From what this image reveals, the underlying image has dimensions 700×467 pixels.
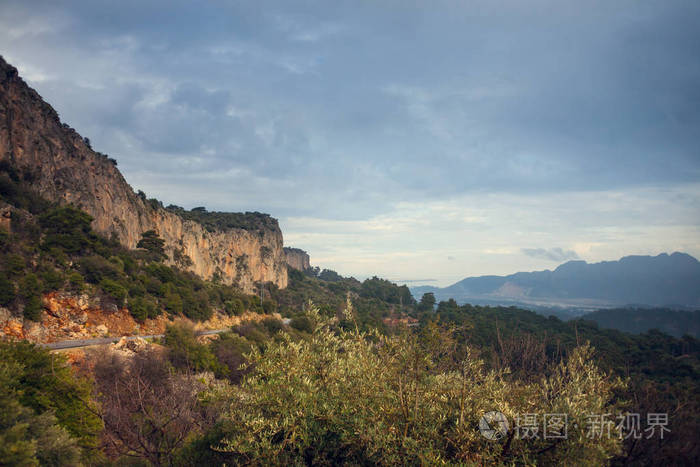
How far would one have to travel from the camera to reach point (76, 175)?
40469mm

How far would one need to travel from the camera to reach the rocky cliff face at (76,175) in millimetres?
34031

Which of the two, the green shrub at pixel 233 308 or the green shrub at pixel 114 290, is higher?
the green shrub at pixel 114 290

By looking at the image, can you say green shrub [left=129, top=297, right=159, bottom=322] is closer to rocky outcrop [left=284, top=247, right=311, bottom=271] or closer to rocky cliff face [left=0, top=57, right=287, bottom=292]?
rocky cliff face [left=0, top=57, right=287, bottom=292]

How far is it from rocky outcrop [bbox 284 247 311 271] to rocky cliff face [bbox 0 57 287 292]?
81.6m

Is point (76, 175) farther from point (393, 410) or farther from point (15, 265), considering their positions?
point (393, 410)

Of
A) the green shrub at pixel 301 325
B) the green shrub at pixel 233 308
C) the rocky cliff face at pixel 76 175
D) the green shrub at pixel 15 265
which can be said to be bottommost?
the green shrub at pixel 301 325

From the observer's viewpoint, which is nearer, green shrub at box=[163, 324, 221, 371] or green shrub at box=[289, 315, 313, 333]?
green shrub at box=[163, 324, 221, 371]

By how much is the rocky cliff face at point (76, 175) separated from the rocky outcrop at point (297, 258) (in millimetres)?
81571

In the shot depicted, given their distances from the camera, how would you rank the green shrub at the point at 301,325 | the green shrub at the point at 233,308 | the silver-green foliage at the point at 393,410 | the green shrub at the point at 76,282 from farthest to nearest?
the green shrub at the point at 301,325, the green shrub at the point at 233,308, the green shrub at the point at 76,282, the silver-green foliage at the point at 393,410

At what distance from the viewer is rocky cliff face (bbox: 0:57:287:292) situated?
34.0 meters

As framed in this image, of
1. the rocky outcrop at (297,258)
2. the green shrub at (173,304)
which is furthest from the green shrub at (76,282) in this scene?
the rocky outcrop at (297,258)

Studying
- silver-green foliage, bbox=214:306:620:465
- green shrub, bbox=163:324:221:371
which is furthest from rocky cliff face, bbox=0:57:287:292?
silver-green foliage, bbox=214:306:620:465

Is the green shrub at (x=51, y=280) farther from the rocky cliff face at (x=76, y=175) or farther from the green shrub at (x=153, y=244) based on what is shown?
the green shrub at (x=153, y=244)

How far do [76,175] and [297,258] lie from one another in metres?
120
